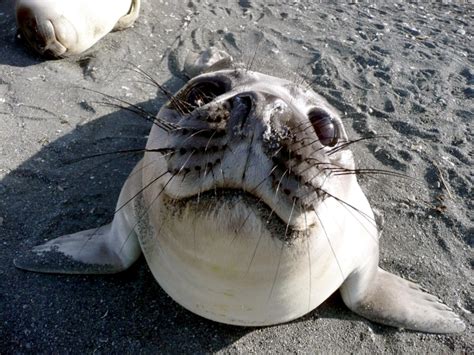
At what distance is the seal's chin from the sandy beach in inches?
36.8

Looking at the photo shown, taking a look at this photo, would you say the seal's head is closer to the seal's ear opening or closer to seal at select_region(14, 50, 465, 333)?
seal at select_region(14, 50, 465, 333)

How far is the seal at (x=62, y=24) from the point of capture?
15.9 ft

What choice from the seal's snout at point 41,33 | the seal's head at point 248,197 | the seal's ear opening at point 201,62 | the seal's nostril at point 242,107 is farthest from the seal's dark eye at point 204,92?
the seal's snout at point 41,33

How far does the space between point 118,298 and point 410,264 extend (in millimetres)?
1736

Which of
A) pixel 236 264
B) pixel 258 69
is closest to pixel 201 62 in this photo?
pixel 258 69

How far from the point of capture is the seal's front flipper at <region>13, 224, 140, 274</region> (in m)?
2.87

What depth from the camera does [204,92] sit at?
2.38m

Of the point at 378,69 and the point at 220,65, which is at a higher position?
the point at 220,65

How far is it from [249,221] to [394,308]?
1299mm

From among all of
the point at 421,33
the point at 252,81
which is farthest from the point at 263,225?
the point at 421,33

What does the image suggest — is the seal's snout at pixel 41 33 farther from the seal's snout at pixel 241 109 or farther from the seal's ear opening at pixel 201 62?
the seal's snout at pixel 241 109

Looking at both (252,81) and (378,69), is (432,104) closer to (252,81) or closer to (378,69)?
(378,69)

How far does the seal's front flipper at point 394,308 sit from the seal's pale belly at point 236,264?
219 mm

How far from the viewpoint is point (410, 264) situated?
3.27 m
